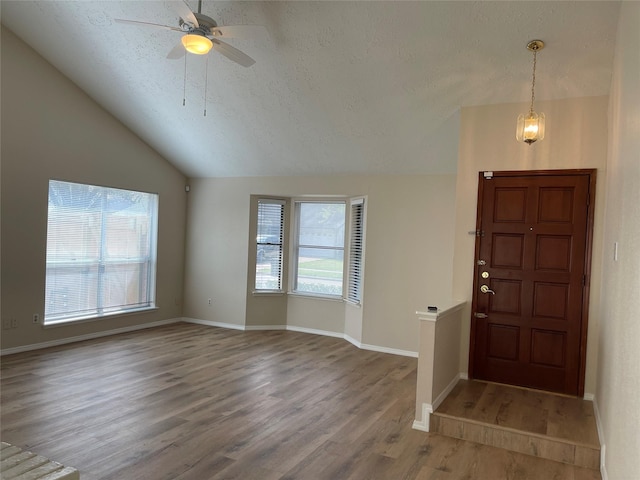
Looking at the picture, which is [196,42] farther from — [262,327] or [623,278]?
[262,327]

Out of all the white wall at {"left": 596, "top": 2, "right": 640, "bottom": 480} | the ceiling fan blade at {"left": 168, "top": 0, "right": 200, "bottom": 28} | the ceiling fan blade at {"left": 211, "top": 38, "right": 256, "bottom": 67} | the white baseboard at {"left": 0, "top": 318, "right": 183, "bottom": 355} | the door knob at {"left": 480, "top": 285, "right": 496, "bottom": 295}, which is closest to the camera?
the white wall at {"left": 596, "top": 2, "right": 640, "bottom": 480}

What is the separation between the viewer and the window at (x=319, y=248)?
6.80m

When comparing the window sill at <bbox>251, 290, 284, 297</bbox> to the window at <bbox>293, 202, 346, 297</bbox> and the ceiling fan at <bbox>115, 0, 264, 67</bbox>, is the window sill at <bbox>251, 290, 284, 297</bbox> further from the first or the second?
the ceiling fan at <bbox>115, 0, 264, 67</bbox>

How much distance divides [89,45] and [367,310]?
4539 mm

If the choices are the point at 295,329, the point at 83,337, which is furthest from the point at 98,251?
the point at 295,329

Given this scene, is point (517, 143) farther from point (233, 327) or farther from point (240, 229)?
point (233, 327)

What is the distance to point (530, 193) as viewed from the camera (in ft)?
13.8

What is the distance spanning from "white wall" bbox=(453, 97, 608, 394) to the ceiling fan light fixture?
2.55m

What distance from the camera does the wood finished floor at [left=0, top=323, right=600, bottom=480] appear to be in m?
2.92

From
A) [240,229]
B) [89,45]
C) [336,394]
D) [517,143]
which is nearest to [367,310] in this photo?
[336,394]

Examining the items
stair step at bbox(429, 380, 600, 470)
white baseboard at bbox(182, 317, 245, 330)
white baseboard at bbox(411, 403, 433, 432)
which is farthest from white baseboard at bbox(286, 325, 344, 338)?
white baseboard at bbox(411, 403, 433, 432)

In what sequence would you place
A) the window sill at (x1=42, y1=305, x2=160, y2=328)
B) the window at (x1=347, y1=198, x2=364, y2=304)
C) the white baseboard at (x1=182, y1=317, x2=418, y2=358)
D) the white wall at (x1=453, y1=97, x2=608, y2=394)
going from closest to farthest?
1. the white wall at (x1=453, y1=97, x2=608, y2=394)
2. the window sill at (x1=42, y1=305, x2=160, y2=328)
3. the white baseboard at (x1=182, y1=317, x2=418, y2=358)
4. the window at (x1=347, y1=198, x2=364, y2=304)

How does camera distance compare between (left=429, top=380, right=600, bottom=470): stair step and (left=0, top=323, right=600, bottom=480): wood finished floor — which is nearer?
(left=0, top=323, right=600, bottom=480): wood finished floor

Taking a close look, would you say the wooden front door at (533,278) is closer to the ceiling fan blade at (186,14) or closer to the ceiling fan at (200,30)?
the ceiling fan at (200,30)
